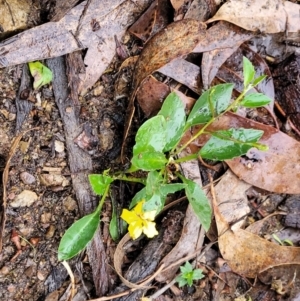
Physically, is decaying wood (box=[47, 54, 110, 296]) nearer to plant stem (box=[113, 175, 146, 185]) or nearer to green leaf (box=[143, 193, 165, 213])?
plant stem (box=[113, 175, 146, 185])

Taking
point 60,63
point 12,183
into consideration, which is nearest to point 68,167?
point 12,183

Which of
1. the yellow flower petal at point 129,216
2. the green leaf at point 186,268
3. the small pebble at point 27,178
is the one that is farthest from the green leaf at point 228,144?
the small pebble at point 27,178

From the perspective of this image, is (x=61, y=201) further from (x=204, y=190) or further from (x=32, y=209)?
(x=204, y=190)

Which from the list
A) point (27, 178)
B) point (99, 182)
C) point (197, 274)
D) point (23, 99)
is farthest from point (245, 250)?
point (23, 99)

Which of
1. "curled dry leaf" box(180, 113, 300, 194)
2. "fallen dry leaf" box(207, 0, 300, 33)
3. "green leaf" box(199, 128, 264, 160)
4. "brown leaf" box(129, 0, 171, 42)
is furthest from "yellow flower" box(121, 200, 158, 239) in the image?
"fallen dry leaf" box(207, 0, 300, 33)

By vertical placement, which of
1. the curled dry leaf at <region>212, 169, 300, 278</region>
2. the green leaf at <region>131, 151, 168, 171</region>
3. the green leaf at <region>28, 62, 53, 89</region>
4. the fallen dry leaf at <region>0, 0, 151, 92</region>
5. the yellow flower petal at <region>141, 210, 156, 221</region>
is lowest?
the curled dry leaf at <region>212, 169, 300, 278</region>

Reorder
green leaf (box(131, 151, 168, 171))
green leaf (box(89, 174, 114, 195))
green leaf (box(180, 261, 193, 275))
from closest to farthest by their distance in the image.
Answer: green leaf (box(131, 151, 168, 171)) → green leaf (box(89, 174, 114, 195)) → green leaf (box(180, 261, 193, 275))

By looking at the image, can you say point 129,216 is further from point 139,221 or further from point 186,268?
point 186,268
